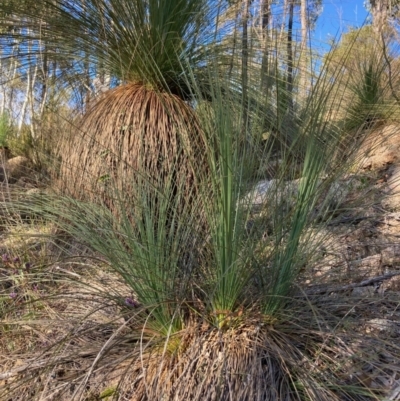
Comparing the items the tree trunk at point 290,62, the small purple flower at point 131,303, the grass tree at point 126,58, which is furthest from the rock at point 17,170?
the tree trunk at point 290,62

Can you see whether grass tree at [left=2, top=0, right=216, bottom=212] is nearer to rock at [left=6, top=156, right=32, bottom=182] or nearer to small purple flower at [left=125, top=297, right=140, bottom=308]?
rock at [left=6, top=156, right=32, bottom=182]

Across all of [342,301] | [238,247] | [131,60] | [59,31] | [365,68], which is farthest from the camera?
[365,68]

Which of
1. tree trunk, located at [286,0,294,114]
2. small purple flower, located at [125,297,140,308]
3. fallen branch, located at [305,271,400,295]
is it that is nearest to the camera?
small purple flower, located at [125,297,140,308]

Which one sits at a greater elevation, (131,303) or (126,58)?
(126,58)

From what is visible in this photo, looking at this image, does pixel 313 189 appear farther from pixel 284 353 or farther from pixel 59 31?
pixel 59 31

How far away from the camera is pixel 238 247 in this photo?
150 centimetres

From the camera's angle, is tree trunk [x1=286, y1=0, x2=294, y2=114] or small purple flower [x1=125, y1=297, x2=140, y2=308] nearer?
small purple flower [x1=125, y1=297, x2=140, y2=308]

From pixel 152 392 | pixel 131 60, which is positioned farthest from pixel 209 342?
pixel 131 60

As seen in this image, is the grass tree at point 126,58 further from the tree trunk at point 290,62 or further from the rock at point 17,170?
the tree trunk at point 290,62

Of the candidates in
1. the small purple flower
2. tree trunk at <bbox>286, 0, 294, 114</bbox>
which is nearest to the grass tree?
tree trunk at <bbox>286, 0, 294, 114</bbox>

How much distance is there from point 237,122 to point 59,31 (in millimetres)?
1645

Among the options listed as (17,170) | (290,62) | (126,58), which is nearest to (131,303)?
(126,58)

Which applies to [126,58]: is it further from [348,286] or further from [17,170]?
[348,286]

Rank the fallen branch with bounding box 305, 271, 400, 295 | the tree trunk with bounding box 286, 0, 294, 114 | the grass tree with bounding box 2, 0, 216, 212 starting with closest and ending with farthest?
the fallen branch with bounding box 305, 271, 400, 295 < the tree trunk with bounding box 286, 0, 294, 114 < the grass tree with bounding box 2, 0, 216, 212
